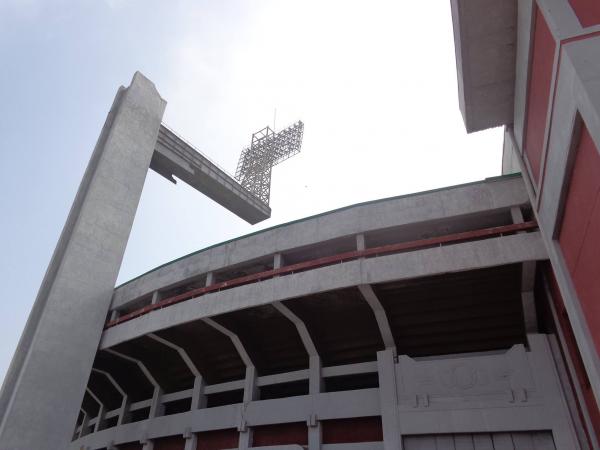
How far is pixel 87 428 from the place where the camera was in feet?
85.5

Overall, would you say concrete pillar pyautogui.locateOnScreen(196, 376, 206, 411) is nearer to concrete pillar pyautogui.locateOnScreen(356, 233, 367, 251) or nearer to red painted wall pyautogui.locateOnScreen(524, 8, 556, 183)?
concrete pillar pyautogui.locateOnScreen(356, 233, 367, 251)

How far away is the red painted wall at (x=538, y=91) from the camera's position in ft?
28.2

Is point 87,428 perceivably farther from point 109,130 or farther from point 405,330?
point 405,330

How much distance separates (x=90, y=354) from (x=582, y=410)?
58.7 feet

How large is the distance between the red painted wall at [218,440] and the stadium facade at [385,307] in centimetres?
7

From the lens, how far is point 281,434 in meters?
16.2

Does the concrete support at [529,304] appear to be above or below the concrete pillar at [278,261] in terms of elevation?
below

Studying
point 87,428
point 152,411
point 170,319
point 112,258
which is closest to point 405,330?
point 170,319

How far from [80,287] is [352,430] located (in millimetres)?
12724

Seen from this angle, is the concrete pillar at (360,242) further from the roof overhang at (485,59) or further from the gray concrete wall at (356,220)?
the roof overhang at (485,59)

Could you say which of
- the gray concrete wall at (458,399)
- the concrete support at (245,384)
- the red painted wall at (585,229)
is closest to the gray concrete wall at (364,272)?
the concrete support at (245,384)

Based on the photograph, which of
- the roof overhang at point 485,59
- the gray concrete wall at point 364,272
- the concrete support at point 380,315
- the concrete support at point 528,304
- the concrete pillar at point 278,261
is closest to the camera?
the roof overhang at point 485,59

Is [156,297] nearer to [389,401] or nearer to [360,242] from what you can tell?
[360,242]

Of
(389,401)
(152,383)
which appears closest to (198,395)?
(152,383)
